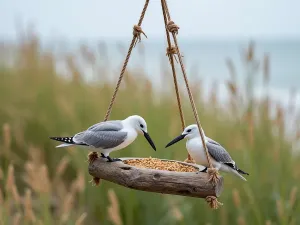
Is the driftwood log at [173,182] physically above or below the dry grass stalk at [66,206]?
above

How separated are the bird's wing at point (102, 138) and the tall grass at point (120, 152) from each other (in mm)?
345

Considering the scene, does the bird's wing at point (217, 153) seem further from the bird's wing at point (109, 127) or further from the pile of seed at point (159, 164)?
the bird's wing at point (109, 127)

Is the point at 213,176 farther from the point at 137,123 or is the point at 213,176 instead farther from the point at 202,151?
the point at 137,123

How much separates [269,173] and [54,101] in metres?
2.28

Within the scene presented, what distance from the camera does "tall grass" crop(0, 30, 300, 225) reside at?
310 centimetres

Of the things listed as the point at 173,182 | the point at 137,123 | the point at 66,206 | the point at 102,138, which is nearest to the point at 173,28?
the point at 137,123

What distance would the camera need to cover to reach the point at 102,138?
2.21 m

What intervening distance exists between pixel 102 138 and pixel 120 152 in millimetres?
1703

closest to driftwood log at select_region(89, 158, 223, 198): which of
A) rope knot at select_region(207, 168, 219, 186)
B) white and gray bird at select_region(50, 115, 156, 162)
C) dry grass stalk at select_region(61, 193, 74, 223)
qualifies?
rope knot at select_region(207, 168, 219, 186)

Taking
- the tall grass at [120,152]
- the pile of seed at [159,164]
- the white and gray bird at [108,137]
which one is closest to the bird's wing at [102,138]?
the white and gray bird at [108,137]

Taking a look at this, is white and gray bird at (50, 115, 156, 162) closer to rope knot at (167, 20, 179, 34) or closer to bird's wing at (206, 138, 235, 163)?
bird's wing at (206, 138, 235, 163)

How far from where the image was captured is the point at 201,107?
4758 millimetres

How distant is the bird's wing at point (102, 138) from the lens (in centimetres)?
221

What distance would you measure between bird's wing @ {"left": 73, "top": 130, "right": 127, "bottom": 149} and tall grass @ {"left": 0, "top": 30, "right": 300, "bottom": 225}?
0.35 metres
